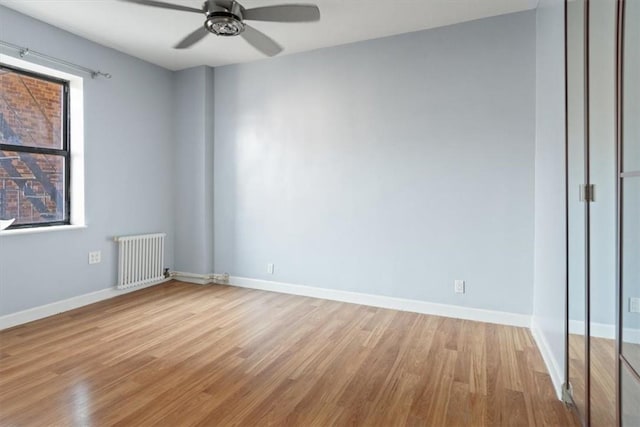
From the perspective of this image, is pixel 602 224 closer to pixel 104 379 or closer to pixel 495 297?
pixel 495 297

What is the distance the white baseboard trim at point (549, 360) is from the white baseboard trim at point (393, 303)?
253 millimetres

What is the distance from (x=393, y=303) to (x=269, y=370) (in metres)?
1.69

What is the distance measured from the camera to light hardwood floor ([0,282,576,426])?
1872mm

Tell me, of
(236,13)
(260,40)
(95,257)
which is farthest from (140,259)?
(236,13)

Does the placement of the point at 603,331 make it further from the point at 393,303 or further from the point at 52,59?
the point at 52,59

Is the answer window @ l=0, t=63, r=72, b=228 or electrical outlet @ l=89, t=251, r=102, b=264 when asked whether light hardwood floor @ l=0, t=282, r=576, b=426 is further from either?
window @ l=0, t=63, r=72, b=228

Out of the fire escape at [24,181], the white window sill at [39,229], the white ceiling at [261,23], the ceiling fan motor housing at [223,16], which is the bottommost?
the white window sill at [39,229]

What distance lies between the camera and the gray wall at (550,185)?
2123 millimetres

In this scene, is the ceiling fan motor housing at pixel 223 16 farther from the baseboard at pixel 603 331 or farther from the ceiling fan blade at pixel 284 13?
the baseboard at pixel 603 331

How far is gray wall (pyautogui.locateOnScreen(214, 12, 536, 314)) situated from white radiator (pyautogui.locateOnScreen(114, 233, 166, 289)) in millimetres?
730

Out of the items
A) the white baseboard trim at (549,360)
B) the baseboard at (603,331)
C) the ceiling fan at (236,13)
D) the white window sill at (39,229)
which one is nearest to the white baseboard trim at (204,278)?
the white window sill at (39,229)

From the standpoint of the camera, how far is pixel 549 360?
92.3 inches

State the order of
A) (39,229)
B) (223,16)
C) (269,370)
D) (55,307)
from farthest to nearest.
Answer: (55,307), (39,229), (223,16), (269,370)

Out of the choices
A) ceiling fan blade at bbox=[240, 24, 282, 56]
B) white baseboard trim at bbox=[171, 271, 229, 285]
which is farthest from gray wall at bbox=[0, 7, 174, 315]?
ceiling fan blade at bbox=[240, 24, 282, 56]
